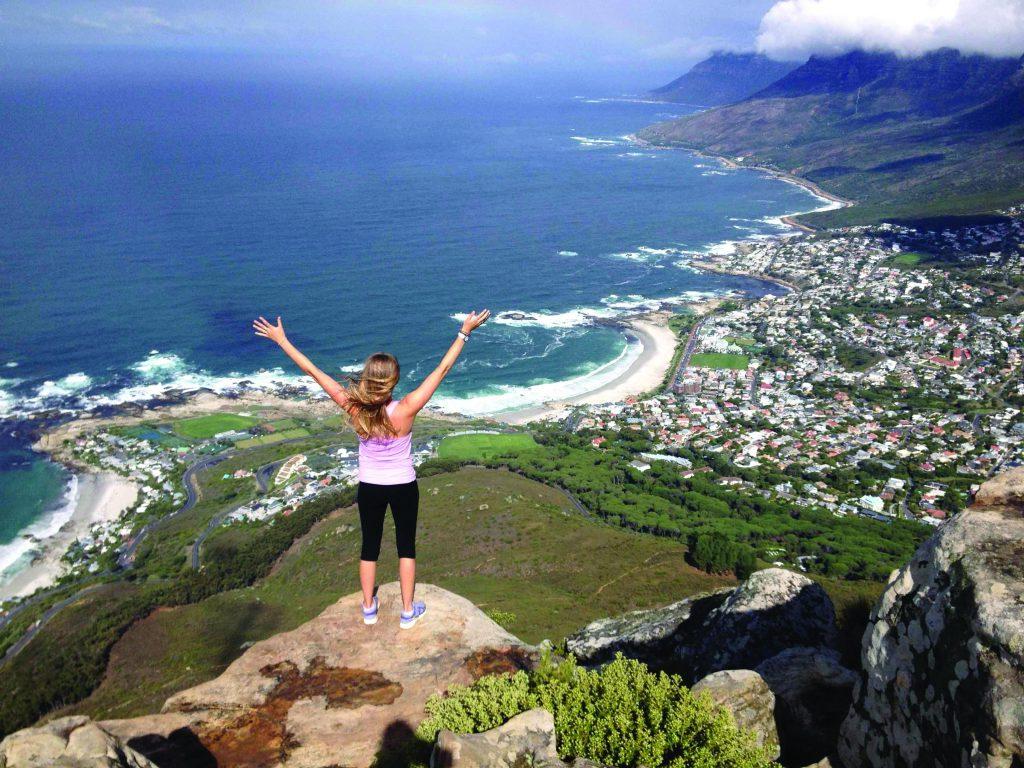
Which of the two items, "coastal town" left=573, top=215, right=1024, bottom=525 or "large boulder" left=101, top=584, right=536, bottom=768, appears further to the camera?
"coastal town" left=573, top=215, right=1024, bottom=525

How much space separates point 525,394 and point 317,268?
43.3 m

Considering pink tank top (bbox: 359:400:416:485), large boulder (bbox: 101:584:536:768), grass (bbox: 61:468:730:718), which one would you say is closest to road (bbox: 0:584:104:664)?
grass (bbox: 61:468:730:718)

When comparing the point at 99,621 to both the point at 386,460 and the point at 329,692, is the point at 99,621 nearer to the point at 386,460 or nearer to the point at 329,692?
the point at 329,692

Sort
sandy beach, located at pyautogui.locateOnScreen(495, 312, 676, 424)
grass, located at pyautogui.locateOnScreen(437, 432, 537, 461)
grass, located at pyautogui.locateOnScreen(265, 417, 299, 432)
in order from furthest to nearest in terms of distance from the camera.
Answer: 1. sandy beach, located at pyautogui.locateOnScreen(495, 312, 676, 424)
2. grass, located at pyautogui.locateOnScreen(265, 417, 299, 432)
3. grass, located at pyautogui.locateOnScreen(437, 432, 537, 461)

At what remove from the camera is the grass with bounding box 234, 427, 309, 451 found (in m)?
53.6

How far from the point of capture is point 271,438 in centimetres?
5481

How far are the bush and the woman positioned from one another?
1.71 m

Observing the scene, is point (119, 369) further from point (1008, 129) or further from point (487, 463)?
point (1008, 129)

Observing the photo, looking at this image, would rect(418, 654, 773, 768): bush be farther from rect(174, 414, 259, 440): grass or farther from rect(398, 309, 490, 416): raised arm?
rect(174, 414, 259, 440): grass

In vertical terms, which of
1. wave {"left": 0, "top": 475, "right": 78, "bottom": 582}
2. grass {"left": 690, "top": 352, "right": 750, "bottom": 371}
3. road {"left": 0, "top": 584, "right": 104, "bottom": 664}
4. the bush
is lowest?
wave {"left": 0, "top": 475, "right": 78, "bottom": 582}

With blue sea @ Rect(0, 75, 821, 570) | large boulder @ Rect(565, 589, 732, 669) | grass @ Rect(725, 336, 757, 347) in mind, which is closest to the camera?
large boulder @ Rect(565, 589, 732, 669)

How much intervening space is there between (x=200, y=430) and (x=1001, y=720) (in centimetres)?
5797

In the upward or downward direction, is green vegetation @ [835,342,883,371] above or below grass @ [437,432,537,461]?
above

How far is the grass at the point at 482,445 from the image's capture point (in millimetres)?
Result: 51438
